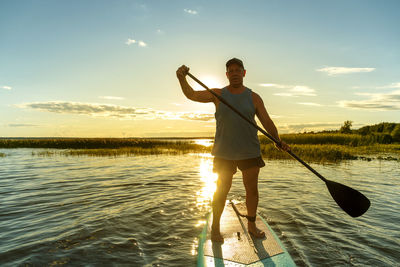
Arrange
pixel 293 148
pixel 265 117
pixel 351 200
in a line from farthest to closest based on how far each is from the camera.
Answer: pixel 293 148
pixel 351 200
pixel 265 117

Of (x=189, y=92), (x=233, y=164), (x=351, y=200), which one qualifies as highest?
(x=189, y=92)

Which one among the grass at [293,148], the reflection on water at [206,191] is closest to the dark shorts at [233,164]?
the reflection on water at [206,191]

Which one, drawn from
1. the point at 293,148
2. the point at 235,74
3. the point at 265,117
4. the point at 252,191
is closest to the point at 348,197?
the point at 252,191

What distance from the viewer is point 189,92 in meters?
3.98

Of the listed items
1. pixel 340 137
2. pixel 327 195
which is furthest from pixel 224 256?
pixel 340 137

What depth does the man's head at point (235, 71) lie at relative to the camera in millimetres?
3832

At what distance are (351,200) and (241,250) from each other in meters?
2.14

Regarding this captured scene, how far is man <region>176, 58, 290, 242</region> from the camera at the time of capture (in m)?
3.79

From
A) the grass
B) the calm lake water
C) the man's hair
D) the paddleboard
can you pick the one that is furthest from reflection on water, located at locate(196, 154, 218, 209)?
the grass

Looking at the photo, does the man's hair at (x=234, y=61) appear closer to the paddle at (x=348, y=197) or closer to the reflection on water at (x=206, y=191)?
the paddle at (x=348, y=197)

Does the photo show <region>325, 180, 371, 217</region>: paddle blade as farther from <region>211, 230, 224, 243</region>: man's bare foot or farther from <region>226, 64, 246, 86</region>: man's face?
<region>226, 64, 246, 86</region>: man's face

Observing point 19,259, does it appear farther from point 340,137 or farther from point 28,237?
point 340,137

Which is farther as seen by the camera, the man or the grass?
the grass

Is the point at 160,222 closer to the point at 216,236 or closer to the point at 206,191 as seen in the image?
the point at 216,236
